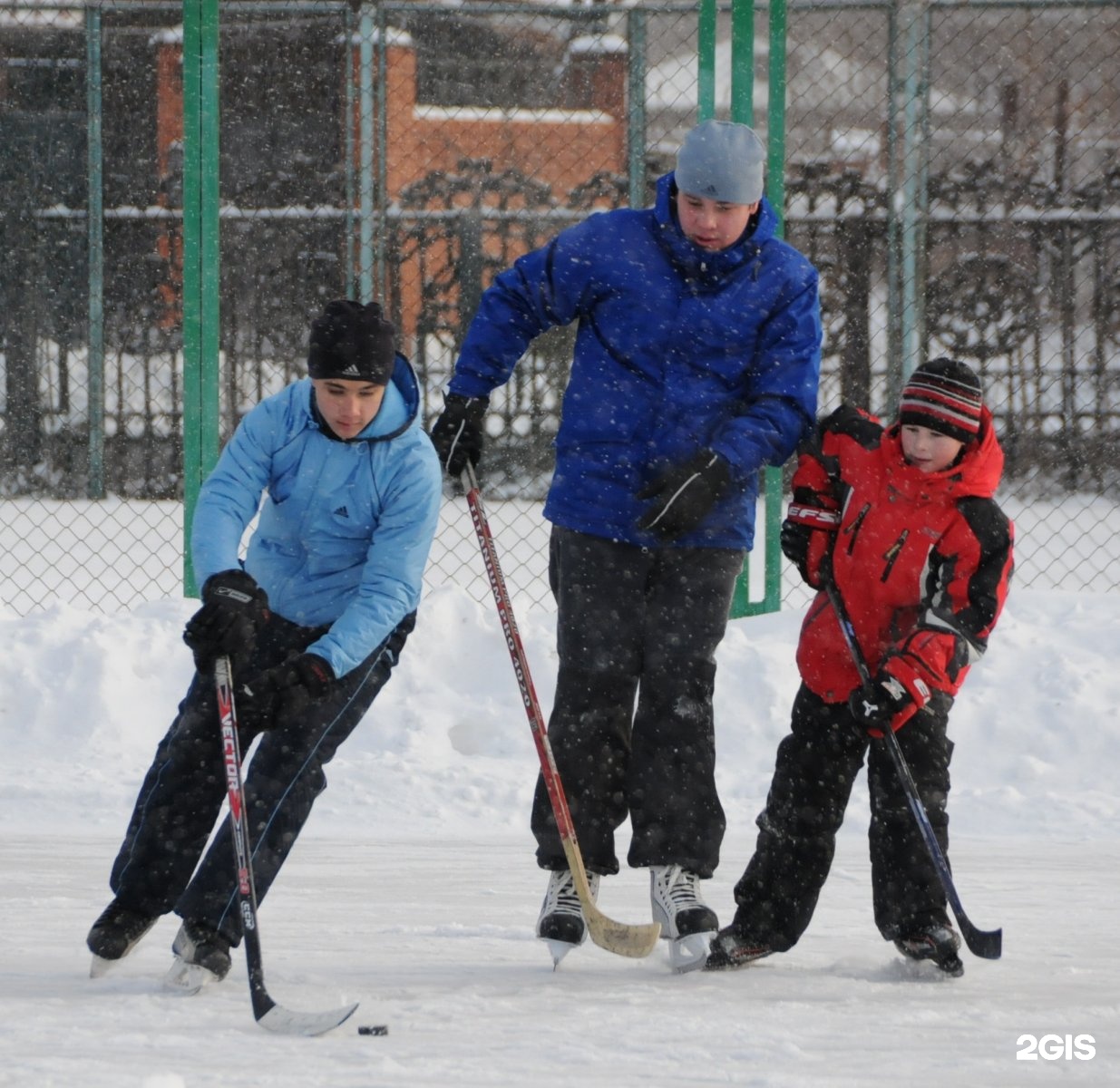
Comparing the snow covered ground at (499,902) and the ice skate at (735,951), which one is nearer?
the snow covered ground at (499,902)

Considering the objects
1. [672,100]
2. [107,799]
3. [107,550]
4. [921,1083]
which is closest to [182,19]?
[672,100]

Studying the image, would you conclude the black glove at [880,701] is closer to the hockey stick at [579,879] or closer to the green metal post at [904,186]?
the hockey stick at [579,879]

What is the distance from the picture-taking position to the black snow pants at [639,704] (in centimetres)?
354

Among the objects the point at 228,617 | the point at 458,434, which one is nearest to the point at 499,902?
the point at 458,434

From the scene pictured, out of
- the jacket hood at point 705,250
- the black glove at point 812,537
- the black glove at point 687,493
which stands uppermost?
the jacket hood at point 705,250

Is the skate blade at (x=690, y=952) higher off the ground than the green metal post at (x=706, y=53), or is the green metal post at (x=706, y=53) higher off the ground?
the green metal post at (x=706, y=53)

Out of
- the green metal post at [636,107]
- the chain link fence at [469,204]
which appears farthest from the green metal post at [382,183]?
the green metal post at [636,107]

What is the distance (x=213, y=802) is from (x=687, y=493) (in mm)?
1113

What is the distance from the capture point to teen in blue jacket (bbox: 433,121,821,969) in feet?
11.6

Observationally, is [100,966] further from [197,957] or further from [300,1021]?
[300,1021]

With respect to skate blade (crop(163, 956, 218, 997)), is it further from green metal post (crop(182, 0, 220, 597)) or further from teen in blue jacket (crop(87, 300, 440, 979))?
green metal post (crop(182, 0, 220, 597))

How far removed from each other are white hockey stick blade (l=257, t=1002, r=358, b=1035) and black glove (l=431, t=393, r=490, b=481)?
1175 millimetres

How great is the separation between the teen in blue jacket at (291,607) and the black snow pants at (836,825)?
34.0 inches

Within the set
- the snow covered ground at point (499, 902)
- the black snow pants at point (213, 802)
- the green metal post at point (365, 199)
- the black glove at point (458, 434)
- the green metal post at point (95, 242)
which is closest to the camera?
the snow covered ground at point (499, 902)
